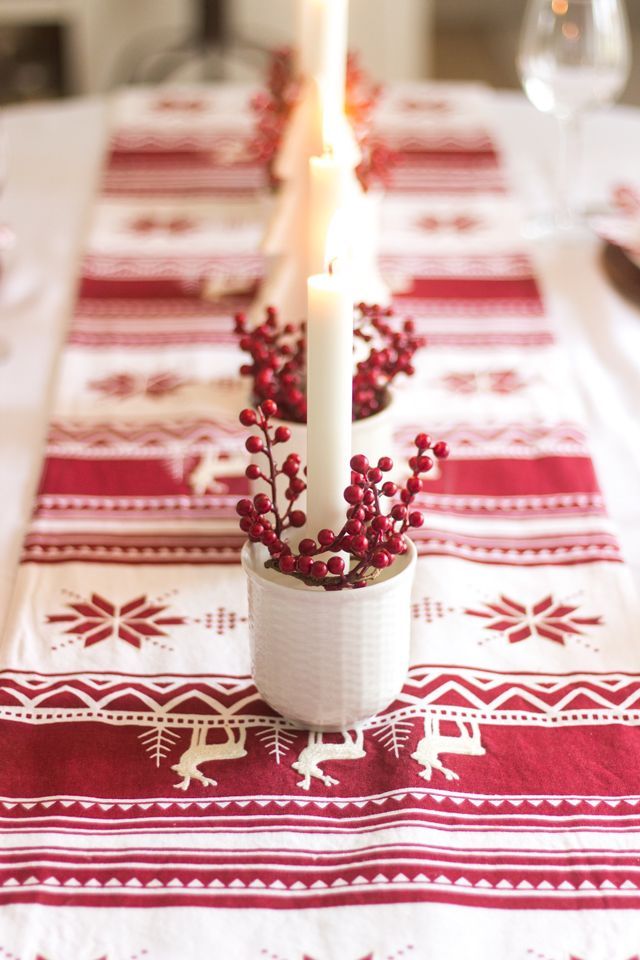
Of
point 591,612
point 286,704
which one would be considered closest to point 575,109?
point 591,612

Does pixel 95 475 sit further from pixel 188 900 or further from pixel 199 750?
pixel 188 900

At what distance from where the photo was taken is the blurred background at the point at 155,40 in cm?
320

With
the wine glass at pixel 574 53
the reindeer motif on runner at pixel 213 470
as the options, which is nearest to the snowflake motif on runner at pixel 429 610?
the reindeer motif on runner at pixel 213 470

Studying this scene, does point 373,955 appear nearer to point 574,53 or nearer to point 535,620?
point 535,620

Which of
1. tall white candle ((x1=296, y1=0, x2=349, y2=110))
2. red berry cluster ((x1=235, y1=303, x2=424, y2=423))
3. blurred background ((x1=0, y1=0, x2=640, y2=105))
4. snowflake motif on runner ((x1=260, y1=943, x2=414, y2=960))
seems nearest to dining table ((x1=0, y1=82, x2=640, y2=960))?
snowflake motif on runner ((x1=260, y1=943, x2=414, y2=960))

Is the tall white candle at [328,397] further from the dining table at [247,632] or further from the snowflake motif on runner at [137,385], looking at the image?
the snowflake motif on runner at [137,385]

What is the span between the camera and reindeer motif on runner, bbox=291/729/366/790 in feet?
2.10

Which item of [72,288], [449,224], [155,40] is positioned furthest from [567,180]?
[155,40]

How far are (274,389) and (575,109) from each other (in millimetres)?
726

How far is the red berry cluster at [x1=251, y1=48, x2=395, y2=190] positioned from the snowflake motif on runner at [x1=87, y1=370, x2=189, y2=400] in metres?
0.27

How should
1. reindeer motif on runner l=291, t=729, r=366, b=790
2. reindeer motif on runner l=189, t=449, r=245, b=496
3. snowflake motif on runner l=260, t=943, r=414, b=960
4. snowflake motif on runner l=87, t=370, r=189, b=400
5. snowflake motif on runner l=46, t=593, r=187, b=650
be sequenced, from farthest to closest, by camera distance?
snowflake motif on runner l=87, t=370, r=189, b=400 → reindeer motif on runner l=189, t=449, r=245, b=496 → snowflake motif on runner l=46, t=593, r=187, b=650 → reindeer motif on runner l=291, t=729, r=366, b=790 → snowflake motif on runner l=260, t=943, r=414, b=960

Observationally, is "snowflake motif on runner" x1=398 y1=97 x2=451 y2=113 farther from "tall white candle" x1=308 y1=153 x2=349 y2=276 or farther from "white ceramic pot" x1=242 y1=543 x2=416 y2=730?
"white ceramic pot" x1=242 y1=543 x2=416 y2=730

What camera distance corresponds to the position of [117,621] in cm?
77

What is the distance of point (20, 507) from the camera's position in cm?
92
